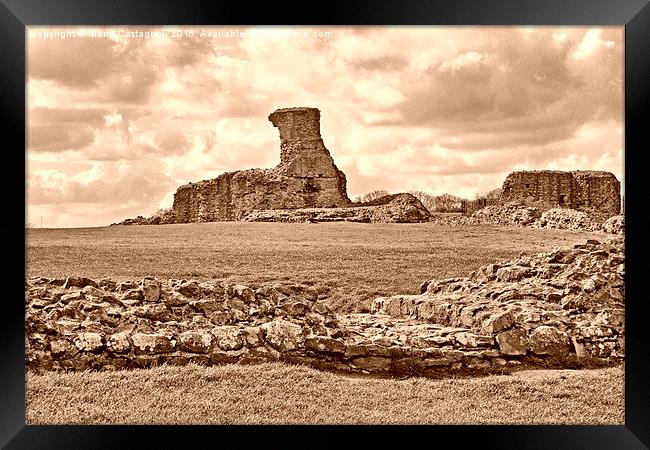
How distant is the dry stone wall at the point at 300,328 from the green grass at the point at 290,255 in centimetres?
341

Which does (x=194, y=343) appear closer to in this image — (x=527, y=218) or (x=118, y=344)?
(x=118, y=344)

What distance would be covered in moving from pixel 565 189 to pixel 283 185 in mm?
11576

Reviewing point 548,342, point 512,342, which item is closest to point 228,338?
point 512,342

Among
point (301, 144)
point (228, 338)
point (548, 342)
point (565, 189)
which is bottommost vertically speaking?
point (548, 342)

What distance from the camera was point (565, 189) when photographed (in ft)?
82.1

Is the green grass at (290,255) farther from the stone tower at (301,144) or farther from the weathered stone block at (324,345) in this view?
the stone tower at (301,144)

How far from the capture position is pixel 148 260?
47.5 feet

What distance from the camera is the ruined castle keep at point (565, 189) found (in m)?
23.2

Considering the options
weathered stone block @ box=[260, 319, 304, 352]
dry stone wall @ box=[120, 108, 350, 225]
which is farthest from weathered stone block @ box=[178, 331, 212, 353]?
dry stone wall @ box=[120, 108, 350, 225]

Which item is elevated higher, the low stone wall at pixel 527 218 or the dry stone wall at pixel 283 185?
the dry stone wall at pixel 283 185
